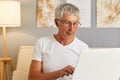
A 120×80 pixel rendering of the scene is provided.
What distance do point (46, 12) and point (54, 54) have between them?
5.01 feet

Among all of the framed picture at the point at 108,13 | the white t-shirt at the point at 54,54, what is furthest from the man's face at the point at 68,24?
the framed picture at the point at 108,13

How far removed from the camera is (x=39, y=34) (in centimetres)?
331

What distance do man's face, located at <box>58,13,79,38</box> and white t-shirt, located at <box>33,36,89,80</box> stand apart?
10 centimetres

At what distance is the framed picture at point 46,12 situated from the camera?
10.7 ft

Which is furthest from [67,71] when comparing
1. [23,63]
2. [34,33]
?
[34,33]

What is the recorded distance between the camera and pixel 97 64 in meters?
1.09

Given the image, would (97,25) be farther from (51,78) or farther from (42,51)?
(51,78)

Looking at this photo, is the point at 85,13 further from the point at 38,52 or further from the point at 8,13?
the point at 38,52

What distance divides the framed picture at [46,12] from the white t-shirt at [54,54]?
4.57 feet

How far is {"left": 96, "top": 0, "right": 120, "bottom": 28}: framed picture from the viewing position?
3.29 metres

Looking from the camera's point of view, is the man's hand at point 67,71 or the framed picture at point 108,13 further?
the framed picture at point 108,13

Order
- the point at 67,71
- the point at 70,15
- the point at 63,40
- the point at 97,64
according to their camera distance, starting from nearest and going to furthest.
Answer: the point at 97,64, the point at 67,71, the point at 70,15, the point at 63,40

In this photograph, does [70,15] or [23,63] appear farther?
[23,63]

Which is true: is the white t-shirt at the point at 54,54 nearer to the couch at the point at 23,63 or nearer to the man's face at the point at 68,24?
the man's face at the point at 68,24
